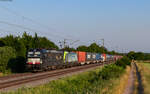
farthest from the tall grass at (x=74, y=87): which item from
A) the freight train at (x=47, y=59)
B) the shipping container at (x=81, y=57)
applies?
the shipping container at (x=81, y=57)

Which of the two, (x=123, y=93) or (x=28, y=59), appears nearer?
(x=123, y=93)

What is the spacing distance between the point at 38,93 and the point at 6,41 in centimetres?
2539

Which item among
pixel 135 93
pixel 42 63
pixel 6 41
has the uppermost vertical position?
pixel 6 41

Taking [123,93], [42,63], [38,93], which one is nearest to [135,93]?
[123,93]

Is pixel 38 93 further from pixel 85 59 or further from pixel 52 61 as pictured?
pixel 85 59

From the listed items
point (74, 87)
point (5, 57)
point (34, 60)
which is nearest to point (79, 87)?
point (74, 87)

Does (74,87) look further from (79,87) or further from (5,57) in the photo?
(5,57)

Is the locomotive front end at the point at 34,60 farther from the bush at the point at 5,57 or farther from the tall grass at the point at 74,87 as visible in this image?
the tall grass at the point at 74,87

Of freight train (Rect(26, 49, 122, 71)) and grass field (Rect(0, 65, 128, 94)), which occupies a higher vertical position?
freight train (Rect(26, 49, 122, 71))

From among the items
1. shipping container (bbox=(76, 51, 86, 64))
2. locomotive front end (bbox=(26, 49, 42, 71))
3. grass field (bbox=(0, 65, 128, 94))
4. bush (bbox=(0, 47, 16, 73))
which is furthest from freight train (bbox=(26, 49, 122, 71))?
grass field (bbox=(0, 65, 128, 94))

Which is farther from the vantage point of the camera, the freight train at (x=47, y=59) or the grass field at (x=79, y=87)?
the freight train at (x=47, y=59)

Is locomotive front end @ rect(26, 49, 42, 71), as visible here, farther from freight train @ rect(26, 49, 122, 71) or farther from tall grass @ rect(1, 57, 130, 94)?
tall grass @ rect(1, 57, 130, 94)

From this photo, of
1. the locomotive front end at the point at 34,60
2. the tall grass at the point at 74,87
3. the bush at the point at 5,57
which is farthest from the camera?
the locomotive front end at the point at 34,60

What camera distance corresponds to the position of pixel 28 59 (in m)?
32.9
